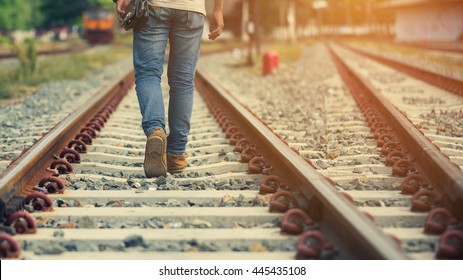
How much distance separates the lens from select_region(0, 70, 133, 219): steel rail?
3883 mm

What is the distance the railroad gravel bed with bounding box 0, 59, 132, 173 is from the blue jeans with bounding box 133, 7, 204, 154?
3.86 ft

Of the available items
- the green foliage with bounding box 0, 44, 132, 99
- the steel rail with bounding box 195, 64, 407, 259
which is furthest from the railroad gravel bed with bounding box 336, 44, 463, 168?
the green foliage with bounding box 0, 44, 132, 99

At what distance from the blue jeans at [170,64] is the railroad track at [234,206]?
1.17 feet

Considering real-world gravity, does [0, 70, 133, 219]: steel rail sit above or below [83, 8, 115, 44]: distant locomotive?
above

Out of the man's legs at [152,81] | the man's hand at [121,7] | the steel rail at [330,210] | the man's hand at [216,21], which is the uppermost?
the man's hand at [121,7]

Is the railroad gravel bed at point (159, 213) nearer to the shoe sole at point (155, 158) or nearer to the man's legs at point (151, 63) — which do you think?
the shoe sole at point (155, 158)

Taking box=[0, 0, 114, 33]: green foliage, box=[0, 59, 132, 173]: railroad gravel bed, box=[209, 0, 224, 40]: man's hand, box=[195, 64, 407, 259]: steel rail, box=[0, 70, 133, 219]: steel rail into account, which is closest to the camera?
box=[195, 64, 407, 259]: steel rail

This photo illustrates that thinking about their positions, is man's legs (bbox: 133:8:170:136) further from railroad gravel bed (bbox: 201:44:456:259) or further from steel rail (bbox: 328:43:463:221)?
steel rail (bbox: 328:43:463:221)

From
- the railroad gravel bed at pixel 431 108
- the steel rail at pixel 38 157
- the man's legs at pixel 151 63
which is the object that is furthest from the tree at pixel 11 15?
the man's legs at pixel 151 63

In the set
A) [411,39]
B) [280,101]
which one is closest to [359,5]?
[411,39]

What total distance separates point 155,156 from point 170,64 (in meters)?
0.68

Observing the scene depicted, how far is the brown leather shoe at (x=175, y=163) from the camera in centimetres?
503

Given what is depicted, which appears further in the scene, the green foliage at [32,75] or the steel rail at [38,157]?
the green foliage at [32,75]

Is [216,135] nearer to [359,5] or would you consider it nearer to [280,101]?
[280,101]
